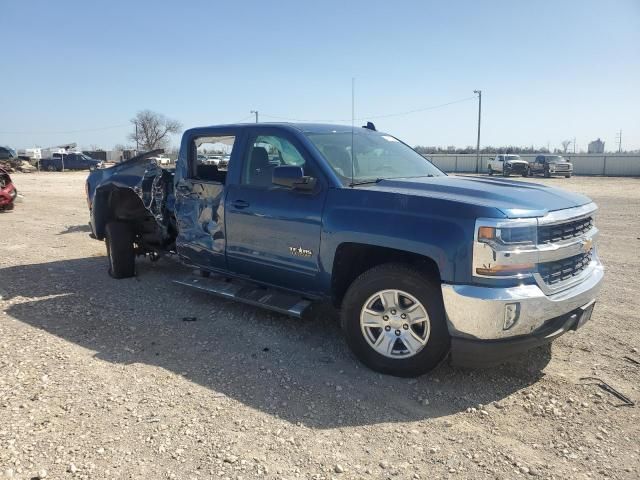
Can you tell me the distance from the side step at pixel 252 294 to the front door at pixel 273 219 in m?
0.12

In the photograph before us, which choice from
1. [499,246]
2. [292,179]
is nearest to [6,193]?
[292,179]

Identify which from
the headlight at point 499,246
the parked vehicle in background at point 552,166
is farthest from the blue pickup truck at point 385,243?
the parked vehicle in background at point 552,166

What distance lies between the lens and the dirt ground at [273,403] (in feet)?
9.02

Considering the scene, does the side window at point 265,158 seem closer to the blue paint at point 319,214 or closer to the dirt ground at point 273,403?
the blue paint at point 319,214

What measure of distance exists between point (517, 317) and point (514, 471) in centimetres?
95

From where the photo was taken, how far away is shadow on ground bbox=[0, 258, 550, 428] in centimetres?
341

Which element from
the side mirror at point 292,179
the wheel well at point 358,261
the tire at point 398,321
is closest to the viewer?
the tire at point 398,321

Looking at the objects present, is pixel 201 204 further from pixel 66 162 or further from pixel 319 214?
pixel 66 162

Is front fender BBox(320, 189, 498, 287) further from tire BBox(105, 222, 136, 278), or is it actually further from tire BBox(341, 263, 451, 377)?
tire BBox(105, 222, 136, 278)

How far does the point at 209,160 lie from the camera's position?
5.62m

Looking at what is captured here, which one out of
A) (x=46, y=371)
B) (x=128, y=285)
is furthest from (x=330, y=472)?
(x=128, y=285)

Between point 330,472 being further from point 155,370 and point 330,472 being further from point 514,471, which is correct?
point 155,370

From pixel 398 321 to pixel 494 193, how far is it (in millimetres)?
1172

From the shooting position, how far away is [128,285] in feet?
20.5
